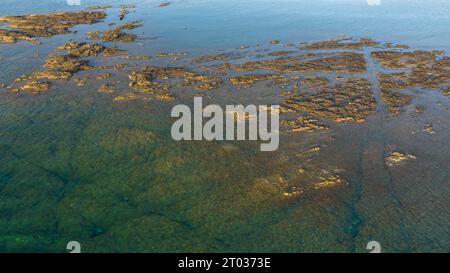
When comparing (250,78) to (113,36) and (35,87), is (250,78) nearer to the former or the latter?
(35,87)

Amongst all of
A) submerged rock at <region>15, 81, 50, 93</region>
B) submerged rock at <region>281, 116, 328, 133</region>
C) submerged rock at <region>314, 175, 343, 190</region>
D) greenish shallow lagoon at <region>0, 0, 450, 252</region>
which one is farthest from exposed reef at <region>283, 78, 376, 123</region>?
submerged rock at <region>15, 81, 50, 93</region>

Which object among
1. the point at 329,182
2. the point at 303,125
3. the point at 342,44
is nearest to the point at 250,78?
the point at 303,125

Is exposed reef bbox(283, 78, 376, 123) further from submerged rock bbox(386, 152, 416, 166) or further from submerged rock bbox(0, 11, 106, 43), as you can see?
submerged rock bbox(0, 11, 106, 43)

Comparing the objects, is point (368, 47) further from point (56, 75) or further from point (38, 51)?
point (38, 51)

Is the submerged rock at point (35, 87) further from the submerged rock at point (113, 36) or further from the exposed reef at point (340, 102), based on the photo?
the exposed reef at point (340, 102)

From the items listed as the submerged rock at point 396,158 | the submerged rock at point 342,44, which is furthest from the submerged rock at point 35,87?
the submerged rock at point 396,158

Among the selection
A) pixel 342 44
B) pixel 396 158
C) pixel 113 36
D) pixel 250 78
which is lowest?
pixel 396 158

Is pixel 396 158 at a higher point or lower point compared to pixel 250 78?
lower
